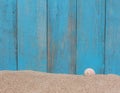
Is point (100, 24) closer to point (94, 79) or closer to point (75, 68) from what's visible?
point (75, 68)

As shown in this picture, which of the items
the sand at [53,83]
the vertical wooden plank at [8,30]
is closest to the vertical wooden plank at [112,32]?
the sand at [53,83]

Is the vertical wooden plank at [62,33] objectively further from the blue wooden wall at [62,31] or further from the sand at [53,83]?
the sand at [53,83]

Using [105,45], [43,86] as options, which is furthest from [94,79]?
[105,45]

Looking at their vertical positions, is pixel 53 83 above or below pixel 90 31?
below

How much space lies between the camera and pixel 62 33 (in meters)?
1.87

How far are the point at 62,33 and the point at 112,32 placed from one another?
290 mm

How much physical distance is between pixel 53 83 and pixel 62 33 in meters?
0.50

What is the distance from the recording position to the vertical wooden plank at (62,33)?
187 centimetres

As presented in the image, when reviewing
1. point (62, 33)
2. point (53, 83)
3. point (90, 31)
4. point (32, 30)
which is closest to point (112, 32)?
point (90, 31)

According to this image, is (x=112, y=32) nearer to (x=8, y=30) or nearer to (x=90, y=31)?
(x=90, y=31)

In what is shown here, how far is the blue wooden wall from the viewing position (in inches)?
73.2

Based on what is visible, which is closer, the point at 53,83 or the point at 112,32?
the point at 53,83

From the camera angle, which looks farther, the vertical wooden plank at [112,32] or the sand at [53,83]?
the vertical wooden plank at [112,32]

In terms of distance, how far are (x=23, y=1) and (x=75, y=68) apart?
0.49 meters
